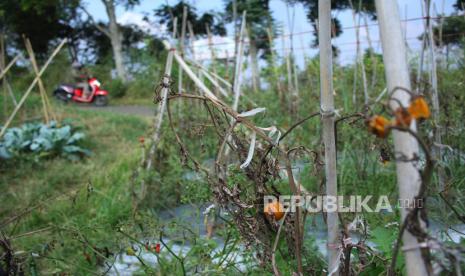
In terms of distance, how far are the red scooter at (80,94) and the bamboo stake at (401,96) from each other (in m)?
13.0

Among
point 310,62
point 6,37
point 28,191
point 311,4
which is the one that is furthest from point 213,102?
point 6,37

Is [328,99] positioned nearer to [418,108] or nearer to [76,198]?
[418,108]

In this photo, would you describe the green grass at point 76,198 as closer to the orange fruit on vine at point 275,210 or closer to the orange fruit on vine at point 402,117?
the orange fruit on vine at point 275,210

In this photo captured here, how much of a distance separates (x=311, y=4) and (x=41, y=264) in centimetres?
755

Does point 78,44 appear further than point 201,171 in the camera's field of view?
Yes

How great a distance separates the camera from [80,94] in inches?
547

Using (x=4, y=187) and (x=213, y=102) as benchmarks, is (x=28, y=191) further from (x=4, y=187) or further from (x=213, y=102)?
(x=213, y=102)

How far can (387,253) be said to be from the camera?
1229mm

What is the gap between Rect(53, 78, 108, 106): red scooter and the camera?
A: 536 inches

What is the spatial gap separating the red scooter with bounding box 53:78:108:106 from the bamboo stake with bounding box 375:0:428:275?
13.0 meters

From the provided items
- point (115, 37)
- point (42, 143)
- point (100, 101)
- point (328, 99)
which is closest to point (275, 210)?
point (328, 99)

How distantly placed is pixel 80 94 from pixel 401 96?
13906mm

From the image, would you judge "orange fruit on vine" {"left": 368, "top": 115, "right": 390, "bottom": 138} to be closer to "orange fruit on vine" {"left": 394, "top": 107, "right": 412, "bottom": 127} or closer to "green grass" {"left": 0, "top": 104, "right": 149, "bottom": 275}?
"orange fruit on vine" {"left": 394, "top": 107, "right": 412, "bottom": 127}

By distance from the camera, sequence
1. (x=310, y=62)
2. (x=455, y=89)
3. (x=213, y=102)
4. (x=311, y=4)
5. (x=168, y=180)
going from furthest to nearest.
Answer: (x=311, y=4)
(x=310, y=62)
(x=455, y=89)
(x=168, y=180)
(x=213, y=102)
